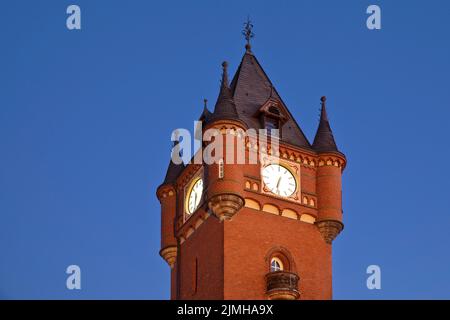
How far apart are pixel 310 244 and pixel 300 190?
2.64 m

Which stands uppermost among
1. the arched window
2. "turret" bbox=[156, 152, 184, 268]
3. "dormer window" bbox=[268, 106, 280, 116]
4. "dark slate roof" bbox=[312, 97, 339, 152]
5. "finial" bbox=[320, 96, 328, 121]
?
"finial" bbox=[320, 96, 328, 121]

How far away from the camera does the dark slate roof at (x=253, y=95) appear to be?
6378 cm

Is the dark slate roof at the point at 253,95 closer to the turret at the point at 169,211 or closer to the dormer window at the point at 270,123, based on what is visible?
the dormer window at the point at 270,123

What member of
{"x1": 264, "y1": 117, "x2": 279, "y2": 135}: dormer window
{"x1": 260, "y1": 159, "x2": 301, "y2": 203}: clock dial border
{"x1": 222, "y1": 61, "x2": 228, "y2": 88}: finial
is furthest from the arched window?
{"x1": 222, "y1": 61, "x2": 228, "y2": 88}: finial

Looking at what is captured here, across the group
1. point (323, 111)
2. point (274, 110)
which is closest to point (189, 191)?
point (274, 110)

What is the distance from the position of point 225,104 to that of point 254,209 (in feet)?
16.7

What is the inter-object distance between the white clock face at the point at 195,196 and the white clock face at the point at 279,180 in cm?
319

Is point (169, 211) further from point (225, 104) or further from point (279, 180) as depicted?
point (225, 104)

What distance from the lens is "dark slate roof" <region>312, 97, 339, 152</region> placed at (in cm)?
6394

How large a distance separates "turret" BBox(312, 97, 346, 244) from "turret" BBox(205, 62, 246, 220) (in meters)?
4.42

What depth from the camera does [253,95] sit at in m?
65.5

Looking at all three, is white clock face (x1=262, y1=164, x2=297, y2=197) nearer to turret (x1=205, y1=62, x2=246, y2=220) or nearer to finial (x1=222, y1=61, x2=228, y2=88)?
turret (x1=205, y1=62, x2=246, y2=220)
